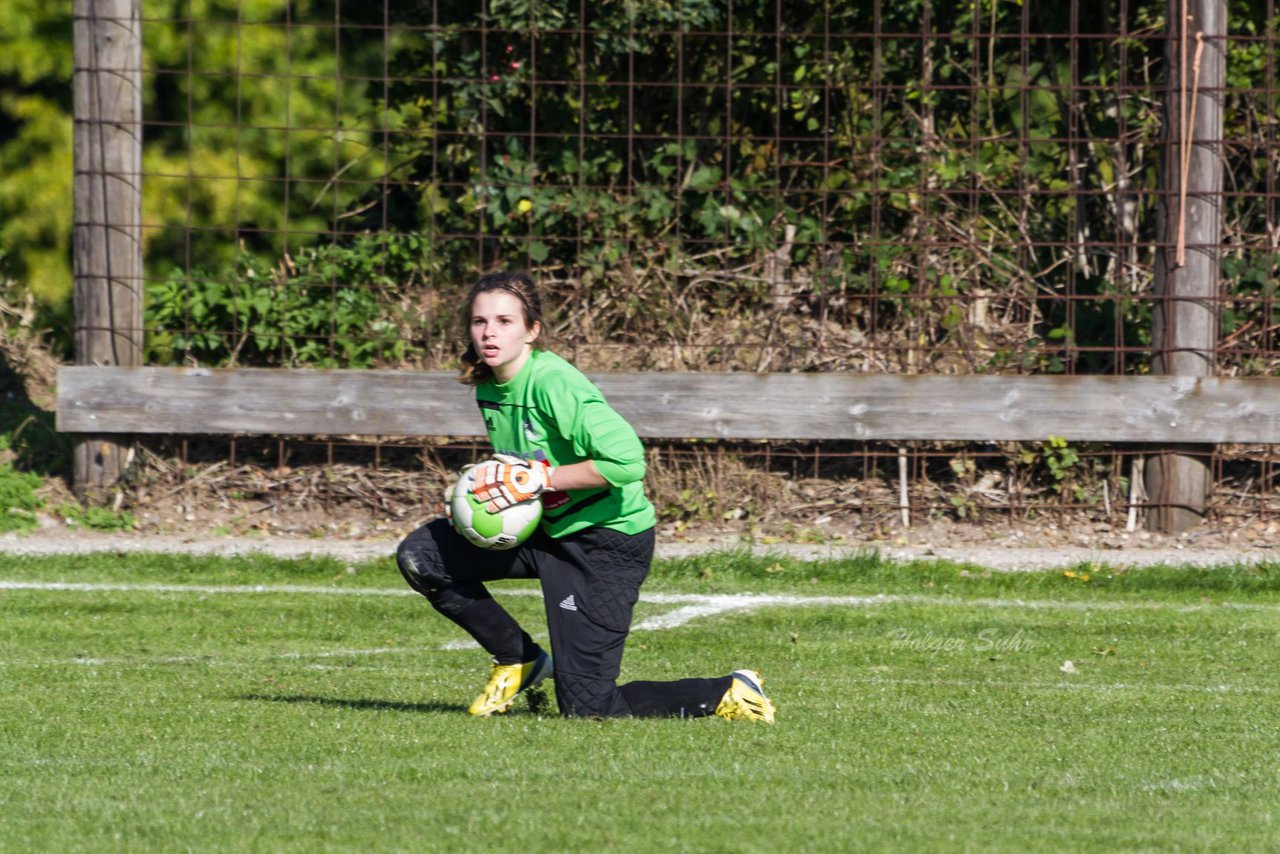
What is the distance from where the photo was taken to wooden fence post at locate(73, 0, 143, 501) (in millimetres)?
10609

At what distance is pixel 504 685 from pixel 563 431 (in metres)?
0.87

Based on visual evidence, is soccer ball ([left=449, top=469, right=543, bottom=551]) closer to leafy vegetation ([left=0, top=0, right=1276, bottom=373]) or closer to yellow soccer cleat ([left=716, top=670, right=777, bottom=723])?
yellow soccer cleat ([left=716, top=670, right=777, bottom=723])

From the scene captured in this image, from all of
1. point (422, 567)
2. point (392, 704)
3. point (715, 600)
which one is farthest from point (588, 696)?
point (715, 600)

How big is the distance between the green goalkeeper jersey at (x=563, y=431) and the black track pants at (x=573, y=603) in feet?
0.21

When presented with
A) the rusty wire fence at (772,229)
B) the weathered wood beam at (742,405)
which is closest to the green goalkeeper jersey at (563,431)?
the weathered wood beam at (742,405)

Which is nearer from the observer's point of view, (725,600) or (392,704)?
(392,704)

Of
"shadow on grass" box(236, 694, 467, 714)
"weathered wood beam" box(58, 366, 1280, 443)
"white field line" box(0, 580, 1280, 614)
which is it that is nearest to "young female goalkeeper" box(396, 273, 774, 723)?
"shadow on grass" box(236, 694, 467, 714)

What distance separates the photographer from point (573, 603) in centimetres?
569

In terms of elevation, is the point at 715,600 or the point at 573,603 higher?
the point at 573,603

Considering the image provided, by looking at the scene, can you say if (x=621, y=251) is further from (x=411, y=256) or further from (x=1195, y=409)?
(x=1195, y=409)

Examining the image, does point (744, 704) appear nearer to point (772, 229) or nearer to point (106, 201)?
point (106, 201)

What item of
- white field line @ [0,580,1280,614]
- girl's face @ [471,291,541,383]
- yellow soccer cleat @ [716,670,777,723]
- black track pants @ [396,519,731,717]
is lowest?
white field line @ [0,580,1280,614]

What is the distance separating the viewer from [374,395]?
34.2 feet

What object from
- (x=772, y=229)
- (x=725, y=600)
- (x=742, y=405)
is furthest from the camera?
(x=772, y=229)
